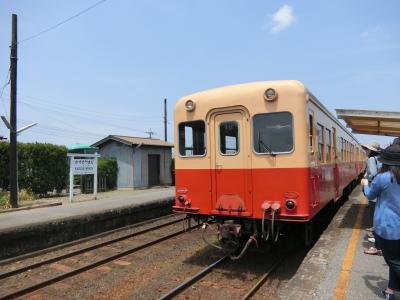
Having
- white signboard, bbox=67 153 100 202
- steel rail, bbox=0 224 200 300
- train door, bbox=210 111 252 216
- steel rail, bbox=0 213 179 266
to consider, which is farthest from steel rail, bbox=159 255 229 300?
white signboard, bbox=67 153 100 202

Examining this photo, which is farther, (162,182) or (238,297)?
(162,182)

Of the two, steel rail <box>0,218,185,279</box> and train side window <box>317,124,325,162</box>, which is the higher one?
train side window <box>317,124,325,162</box>

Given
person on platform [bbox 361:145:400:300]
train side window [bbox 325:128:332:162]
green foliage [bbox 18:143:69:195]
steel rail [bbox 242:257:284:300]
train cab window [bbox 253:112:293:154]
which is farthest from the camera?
green foliage [bbox 18:143:69:195]

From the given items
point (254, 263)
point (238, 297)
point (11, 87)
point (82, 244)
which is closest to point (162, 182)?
point (11, 87)

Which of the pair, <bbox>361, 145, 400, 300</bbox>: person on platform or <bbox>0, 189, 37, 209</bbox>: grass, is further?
<bbox>0, 189, 37, 209</bbox>: grass

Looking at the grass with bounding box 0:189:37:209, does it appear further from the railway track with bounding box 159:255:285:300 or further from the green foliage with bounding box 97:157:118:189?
the railway track with bounding box 159:255:285:300

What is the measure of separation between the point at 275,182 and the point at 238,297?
1739mm

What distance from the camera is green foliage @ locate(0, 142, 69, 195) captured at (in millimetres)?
15920

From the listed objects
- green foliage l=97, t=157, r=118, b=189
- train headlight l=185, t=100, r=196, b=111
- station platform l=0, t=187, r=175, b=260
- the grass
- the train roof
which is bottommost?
station platform l=0, t=187, r=175, b=260

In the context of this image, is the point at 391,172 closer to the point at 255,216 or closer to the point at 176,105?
the point at 255,216

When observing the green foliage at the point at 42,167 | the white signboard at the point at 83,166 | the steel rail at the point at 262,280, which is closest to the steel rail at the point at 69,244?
the white signboard at the point at 83,166

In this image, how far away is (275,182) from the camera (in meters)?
5.87

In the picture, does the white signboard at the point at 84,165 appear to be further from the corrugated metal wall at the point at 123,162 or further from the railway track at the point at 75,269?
the railway track at the point at 75,269

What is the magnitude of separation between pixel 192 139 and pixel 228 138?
2.48 feet
